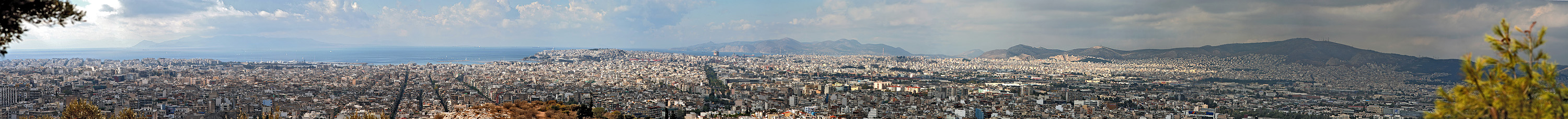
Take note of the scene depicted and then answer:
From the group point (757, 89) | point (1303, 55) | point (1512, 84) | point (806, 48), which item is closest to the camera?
point (1512, 84)

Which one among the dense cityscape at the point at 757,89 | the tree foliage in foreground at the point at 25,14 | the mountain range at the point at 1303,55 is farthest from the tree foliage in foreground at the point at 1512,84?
the mountain range at the point at 1303,55

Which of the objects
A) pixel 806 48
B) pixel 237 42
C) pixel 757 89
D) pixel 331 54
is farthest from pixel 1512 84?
pixel 237 42

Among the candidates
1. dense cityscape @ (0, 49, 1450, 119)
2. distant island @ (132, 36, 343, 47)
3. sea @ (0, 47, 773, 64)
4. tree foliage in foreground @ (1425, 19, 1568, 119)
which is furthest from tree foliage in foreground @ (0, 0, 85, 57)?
distant island @ (132, 36, 343, 47)

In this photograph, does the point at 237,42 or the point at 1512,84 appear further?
the point at 237,42

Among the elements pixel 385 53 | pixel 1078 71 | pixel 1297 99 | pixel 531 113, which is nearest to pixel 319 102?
pixel 531 113

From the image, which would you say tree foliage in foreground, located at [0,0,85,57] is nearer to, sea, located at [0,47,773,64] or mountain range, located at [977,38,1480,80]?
mountain range, located at [977,38,1480,80]

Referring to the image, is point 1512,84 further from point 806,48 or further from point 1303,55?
point 806,48

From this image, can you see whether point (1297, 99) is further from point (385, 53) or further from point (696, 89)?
point (385, 53)
